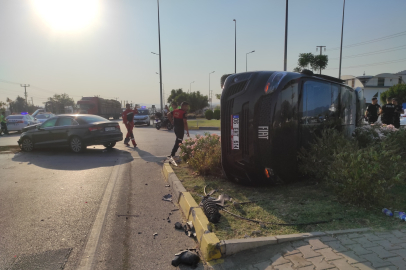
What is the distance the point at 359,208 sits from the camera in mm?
3723

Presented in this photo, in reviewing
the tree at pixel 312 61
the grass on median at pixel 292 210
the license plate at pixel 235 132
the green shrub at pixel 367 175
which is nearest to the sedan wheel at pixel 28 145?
the grass on median at pixel 292 210

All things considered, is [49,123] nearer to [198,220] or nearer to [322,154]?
[198,220]

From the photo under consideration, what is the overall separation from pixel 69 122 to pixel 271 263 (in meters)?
9.79

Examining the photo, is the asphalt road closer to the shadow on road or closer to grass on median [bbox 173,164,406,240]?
the shadow on road

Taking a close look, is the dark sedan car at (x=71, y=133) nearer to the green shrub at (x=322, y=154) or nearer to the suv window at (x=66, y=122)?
the suv window at (x=66, y=122)

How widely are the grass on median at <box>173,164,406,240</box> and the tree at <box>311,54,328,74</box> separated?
31381mm

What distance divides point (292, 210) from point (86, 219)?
303cm

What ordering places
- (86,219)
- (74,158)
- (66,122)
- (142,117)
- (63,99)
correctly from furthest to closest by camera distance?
1. (63,99)
2. (142,117)
3. (66,122)
4. (74,158)
5. (86,219)

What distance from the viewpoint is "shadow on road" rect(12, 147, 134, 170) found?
7926 mm

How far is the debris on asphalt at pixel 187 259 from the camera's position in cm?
283

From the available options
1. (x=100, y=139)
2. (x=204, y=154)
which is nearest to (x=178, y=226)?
(x=204, y=154)

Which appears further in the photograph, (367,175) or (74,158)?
(74,158)

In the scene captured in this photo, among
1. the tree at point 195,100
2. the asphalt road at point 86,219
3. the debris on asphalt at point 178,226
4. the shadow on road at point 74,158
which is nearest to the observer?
the asphalt road at point 86,219

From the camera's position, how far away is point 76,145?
399 inches
